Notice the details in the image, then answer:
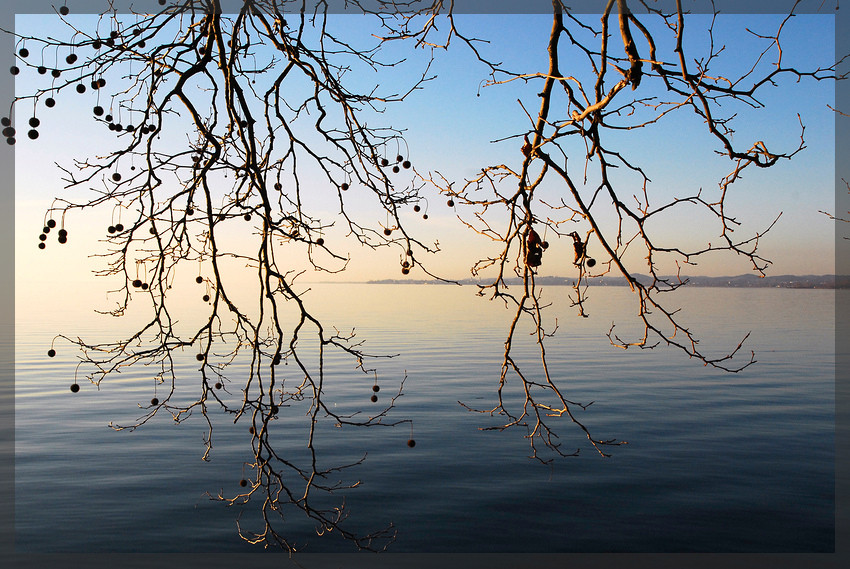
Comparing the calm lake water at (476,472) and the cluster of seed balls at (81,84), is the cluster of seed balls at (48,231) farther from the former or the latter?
the calm lake water at (476,472)

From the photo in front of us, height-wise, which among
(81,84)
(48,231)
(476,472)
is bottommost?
(476,472)

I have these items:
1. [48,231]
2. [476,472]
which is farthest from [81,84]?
[476,472]

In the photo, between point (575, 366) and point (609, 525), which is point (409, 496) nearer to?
point (609, 525)

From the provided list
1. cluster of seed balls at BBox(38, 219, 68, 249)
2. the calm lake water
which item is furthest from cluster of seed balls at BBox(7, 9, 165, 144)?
the calm lake water

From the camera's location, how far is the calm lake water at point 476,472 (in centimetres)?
834

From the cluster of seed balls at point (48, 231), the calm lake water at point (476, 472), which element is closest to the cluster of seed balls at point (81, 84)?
the cluster of seed balls at point (48, 231)

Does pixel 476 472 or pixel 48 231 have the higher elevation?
pixel 48 231

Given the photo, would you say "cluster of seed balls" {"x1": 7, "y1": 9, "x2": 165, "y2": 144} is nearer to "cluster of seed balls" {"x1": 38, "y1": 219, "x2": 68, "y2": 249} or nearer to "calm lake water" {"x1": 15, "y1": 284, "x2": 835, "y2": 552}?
"cluster of seed balls" {"x1": 38, "y1": 219, "x2": 68, "y2": 249}

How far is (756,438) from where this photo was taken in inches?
484

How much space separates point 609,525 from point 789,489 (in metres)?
3.24

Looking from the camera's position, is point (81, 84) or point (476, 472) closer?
point (81, 84)

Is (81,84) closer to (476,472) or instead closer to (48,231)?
(48,231)

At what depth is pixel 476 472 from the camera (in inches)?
401

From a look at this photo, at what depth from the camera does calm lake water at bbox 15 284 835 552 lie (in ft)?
27.3
